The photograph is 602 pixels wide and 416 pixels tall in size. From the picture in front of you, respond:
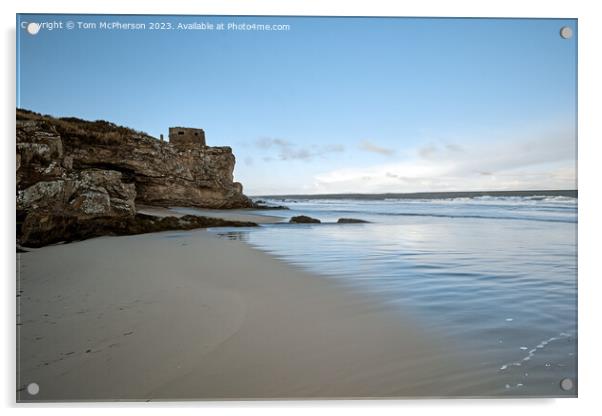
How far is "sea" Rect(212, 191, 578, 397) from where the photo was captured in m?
2.03

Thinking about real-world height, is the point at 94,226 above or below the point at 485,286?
above

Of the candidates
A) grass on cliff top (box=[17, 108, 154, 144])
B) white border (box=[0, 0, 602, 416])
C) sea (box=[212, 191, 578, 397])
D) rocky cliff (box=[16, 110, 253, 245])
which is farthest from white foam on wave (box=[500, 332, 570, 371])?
grass on cliff top (box=[17, 108, 154, 144])

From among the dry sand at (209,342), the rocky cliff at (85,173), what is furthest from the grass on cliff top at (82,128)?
the dry sand at (209,342)

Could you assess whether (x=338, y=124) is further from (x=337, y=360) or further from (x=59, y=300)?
(x=59, y=300)

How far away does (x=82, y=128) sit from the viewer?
12.3 feet

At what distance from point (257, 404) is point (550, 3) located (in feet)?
12.7

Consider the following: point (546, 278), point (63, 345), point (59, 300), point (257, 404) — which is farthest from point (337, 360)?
point (546, 278)

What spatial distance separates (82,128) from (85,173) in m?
0.54

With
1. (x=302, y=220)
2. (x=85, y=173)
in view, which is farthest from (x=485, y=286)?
(x=302, y=220)

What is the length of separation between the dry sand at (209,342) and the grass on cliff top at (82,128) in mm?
1198

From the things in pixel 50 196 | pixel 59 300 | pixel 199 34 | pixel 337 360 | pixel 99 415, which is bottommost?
pixel 99 415

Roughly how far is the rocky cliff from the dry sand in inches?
25.3

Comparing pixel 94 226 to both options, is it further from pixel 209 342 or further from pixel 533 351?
pixel 533 351

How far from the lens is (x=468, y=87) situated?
9.94 feet
